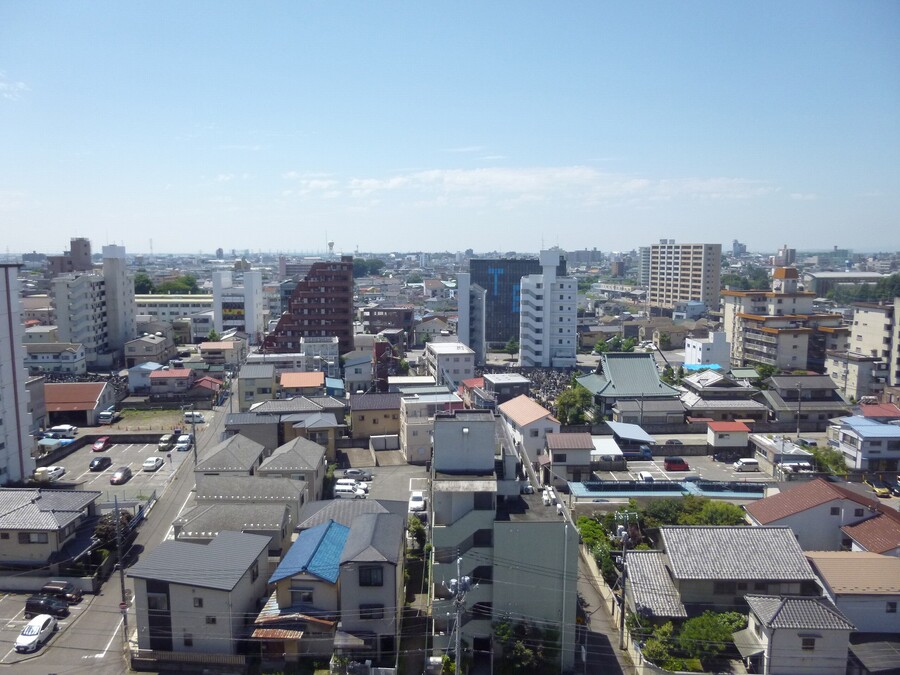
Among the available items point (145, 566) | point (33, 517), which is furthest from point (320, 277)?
point (145, 566)

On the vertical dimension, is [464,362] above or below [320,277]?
below

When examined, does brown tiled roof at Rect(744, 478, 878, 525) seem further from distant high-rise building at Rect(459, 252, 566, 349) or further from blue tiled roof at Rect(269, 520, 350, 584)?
distant high-rise building at Rect(459, 252, 566, 349)

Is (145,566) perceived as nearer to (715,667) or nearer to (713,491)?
(715,667)

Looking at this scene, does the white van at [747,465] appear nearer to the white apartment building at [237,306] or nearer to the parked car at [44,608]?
the parked car at [44,608]

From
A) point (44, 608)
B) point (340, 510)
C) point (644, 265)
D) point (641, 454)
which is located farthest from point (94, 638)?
point (644, 265)

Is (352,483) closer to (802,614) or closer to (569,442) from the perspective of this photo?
(569,442)

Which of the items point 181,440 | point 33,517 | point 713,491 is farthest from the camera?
point 181,440
